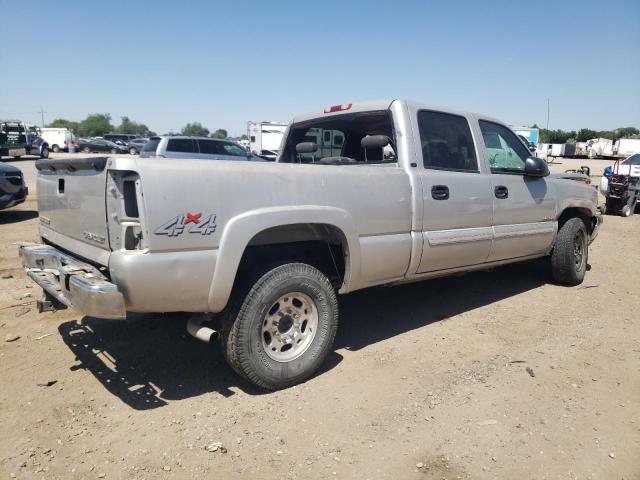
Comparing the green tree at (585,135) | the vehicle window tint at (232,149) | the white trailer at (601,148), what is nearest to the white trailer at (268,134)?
the vehicle window tint at (232,149)

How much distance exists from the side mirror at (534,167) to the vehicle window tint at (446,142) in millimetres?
693

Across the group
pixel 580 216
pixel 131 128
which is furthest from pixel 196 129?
pixel 580 216

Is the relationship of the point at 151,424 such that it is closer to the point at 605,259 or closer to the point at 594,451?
the point at 594,451

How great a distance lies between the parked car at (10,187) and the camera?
879cm

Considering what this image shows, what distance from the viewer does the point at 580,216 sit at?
593 centimetres

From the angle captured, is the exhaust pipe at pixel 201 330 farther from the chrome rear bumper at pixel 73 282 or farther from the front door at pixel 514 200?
the front door at pixel 514 200

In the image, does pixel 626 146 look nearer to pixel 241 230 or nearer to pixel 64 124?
pixel 241 230

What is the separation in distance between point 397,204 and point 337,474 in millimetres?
1938

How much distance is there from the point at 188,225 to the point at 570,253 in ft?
15.2

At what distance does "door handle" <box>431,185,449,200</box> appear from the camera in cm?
389

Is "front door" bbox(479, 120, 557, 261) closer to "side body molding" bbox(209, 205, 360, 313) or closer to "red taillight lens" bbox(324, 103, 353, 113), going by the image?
"red taillight lens" bbox(324, 103, 353, 113)

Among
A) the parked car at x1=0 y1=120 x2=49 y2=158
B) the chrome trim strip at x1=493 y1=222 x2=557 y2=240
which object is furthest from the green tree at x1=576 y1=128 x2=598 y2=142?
the chrome trim strip at x1=493 y1=222 x2=557 y2=240

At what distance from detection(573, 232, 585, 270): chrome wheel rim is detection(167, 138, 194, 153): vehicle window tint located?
11.8 meters

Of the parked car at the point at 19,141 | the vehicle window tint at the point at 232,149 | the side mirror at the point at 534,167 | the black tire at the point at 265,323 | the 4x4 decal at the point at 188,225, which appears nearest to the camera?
the 4x4 decal at the point at 188,225
